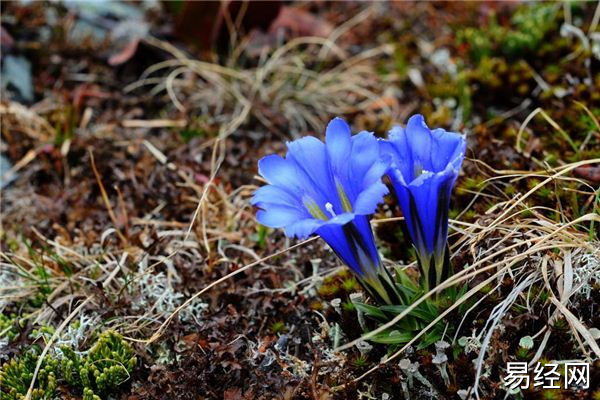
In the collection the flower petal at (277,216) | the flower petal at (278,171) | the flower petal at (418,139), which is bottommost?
the flower petal at (277,216)

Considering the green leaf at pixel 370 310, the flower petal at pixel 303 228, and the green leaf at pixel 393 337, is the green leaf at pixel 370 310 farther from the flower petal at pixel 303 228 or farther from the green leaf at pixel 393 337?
the flower petal at pixel 303 228

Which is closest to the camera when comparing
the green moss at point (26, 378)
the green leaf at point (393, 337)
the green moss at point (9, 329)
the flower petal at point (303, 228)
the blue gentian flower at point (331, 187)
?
the flower petal at point (303, 228)

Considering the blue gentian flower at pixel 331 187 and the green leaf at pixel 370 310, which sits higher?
the blue gentian flower at pixel 331 187

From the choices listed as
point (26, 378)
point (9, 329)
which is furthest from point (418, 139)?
point (9, 329)

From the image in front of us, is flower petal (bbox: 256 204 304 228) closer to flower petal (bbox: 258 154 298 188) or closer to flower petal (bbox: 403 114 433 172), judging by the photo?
flower petal (bbox: 258 154 298 188)

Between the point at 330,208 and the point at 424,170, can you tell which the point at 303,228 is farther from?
Answer: the point at 424,170

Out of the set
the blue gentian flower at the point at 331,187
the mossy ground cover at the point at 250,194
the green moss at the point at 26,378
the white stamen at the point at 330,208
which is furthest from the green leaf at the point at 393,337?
the green moss at the point at 26,378

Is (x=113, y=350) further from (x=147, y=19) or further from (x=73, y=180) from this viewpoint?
(x=147, y=19)

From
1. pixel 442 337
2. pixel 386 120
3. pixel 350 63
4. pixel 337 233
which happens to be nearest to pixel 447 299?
pixel 442 337
